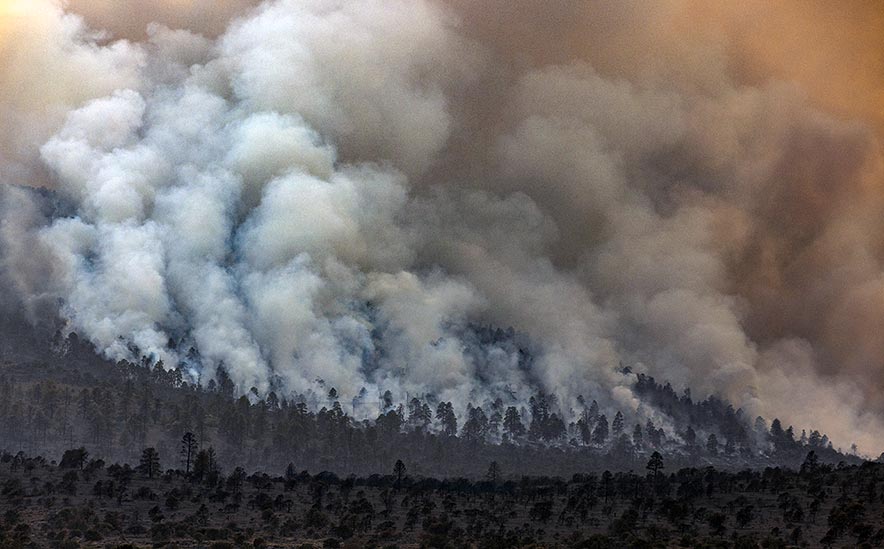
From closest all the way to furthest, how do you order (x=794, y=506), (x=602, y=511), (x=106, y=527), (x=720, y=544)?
(x=720, y=544)
(x=106, y=527)
(x=794, y=506)
(x=602, y=511)

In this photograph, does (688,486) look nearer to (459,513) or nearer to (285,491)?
(459,513)

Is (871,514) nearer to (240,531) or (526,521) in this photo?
(526,521)

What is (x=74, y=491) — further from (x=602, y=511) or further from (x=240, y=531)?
(x=602, y=511)

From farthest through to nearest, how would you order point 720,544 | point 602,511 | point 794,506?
1. point 602,511
2. point 794,506
3. point 720,544

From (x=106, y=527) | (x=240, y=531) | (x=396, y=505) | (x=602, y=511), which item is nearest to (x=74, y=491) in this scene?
(x=106, y=527)

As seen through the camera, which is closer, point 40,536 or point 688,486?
point 40,536

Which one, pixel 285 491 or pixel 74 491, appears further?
pixel 285 491

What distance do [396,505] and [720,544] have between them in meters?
58.9

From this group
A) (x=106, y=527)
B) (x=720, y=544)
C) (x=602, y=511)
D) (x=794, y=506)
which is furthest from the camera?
(x=602, y=511)

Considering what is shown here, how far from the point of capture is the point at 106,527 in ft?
518

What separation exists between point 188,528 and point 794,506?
88200 millimetres

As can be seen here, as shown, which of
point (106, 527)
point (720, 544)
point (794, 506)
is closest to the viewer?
point (720, 544)

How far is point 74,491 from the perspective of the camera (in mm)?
177875

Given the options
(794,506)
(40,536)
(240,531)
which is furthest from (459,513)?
(40,536)
